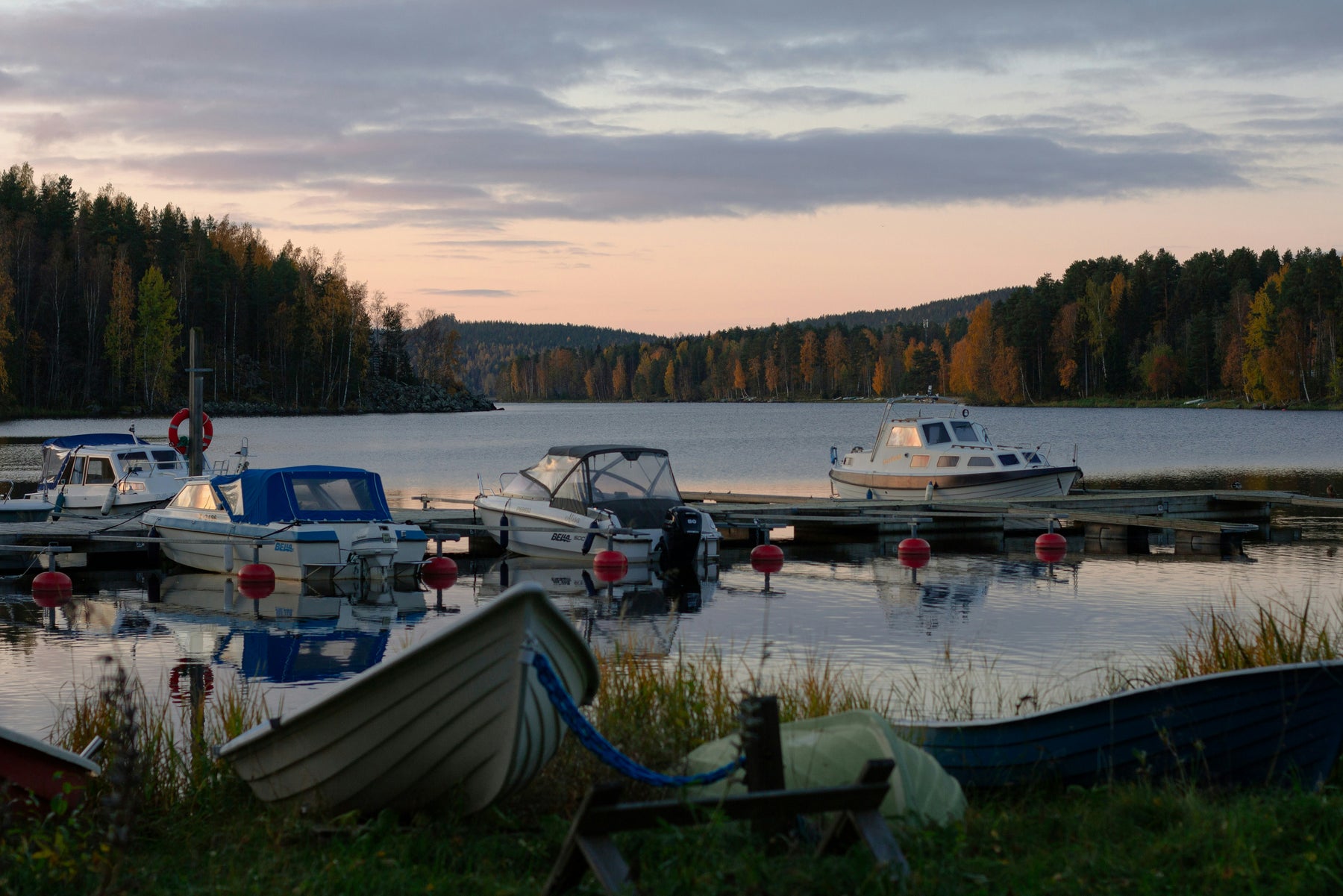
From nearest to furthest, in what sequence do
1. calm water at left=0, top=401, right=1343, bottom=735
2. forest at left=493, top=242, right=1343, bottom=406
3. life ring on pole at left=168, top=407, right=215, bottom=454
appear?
1. calm water at left=0, top=401, right=1343, bottom=735
2. life ring on pole at left=168, top=407, right=215, bottom=454
3. forest at left=493, top=242, right=1343, bottom=406

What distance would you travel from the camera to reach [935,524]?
87.9ft

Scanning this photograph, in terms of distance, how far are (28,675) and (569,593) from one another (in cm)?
827

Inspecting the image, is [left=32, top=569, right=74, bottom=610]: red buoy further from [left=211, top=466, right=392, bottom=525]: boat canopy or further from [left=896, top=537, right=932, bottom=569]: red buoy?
[left=896, top=537, right=932, bottom=569]: red buoy

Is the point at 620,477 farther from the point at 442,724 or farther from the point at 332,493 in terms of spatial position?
the point at 442,724

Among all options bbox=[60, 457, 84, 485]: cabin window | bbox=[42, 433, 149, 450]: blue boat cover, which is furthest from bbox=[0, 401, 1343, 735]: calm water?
bbox=[42, 433, 149, 450]: blue boat cover

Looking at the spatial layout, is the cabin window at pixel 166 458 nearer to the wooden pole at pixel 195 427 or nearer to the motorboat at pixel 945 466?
the wooden pole at pixel 195 427

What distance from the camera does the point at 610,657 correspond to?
11984 millimetres

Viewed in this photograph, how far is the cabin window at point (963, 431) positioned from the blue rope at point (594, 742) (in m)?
26.7

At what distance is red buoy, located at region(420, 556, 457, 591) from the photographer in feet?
68.8

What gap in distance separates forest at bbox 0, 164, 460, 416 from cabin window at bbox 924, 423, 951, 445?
6928 centimetres

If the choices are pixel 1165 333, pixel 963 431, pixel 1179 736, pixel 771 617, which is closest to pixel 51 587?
pixel 771 617

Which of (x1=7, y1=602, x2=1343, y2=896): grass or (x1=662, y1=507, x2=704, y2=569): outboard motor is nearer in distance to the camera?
(x1=7, y1=602, x2=1343, y2=896): grass

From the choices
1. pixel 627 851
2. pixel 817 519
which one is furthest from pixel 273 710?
pixel 817 519

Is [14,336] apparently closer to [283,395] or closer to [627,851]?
[283,395]
